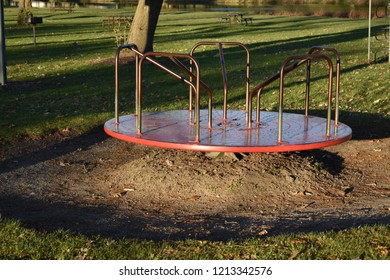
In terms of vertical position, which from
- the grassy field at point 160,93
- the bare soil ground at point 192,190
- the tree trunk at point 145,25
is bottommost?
the bare soil ground at point 192,190

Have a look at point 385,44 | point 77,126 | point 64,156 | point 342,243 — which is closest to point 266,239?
point 342,243

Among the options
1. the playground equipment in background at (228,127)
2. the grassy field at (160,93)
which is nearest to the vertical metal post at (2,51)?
the grassy field at (160,93)

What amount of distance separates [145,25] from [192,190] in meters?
12.1

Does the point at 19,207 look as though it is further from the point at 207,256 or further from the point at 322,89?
the point at 322,89

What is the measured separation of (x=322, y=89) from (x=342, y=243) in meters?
8.18

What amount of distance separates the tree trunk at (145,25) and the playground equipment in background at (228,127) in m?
10.4

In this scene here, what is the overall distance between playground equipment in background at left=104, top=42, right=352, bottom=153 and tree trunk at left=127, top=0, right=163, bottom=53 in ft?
34.0

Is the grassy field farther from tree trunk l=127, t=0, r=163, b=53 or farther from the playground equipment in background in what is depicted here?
the playground equipment in background

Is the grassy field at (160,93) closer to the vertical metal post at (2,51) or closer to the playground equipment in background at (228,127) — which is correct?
the vertical metal post at (2,51)

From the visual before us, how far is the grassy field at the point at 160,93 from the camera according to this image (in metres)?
5.02

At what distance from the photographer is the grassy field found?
198 inches

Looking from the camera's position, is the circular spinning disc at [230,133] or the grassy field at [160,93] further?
the circular spinning disc at [230,133]

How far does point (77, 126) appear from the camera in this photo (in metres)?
10.2

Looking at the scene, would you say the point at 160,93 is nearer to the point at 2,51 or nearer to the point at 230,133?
the point at 2,51
